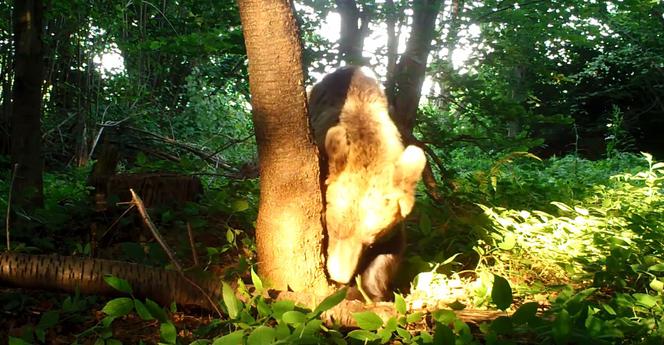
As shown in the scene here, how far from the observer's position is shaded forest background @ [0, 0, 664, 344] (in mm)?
3156

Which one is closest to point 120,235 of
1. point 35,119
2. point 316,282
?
point 35,119

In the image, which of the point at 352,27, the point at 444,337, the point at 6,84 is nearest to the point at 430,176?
the point at 352,27

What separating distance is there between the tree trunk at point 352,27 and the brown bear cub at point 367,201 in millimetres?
2478

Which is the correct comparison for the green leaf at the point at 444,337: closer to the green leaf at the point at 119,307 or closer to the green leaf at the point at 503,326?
the green leaf at the point at 503,326

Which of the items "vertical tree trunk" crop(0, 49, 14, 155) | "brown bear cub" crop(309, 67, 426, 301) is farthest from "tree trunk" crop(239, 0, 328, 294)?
"vertical tree trunk" crop(0, 49, 14, 155)

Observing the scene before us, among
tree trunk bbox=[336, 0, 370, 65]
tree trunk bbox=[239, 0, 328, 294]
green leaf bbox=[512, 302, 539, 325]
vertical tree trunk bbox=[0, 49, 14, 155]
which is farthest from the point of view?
vertical tree trunk bbox=[0, 49, 14, 155]

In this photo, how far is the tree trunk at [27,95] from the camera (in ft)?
13.5

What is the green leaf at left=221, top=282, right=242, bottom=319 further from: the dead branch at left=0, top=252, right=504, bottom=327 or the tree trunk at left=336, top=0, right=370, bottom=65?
the tree trunk at left=336, top=0, right=370, bottom=65

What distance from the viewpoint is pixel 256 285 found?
98.8 inches

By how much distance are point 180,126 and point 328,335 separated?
11.4 meters

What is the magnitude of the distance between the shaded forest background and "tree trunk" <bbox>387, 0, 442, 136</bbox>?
24 millimetres

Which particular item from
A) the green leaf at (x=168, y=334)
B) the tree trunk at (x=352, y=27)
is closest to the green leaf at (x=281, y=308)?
the green leaf at (x=168, y=334)

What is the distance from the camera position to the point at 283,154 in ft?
9.18

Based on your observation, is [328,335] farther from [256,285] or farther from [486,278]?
[486,278]
